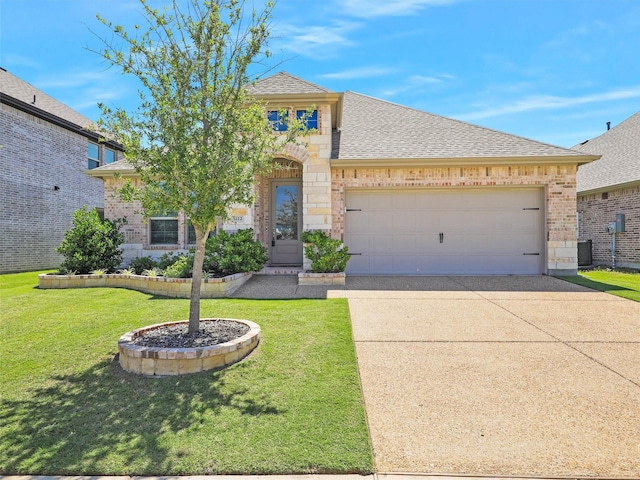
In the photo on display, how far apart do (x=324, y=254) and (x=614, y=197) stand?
37.2 ft

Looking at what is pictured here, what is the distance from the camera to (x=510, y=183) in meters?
10.2

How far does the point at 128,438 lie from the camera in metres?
2.76

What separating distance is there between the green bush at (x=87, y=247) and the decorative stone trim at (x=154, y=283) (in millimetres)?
577

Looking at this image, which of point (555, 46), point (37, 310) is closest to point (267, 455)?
point (37, 310)

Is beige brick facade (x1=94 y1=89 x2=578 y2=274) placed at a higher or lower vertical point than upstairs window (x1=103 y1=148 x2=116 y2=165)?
lower

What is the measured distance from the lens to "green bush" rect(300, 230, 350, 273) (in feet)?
30.0

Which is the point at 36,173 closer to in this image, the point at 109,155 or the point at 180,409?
the point at 109,155

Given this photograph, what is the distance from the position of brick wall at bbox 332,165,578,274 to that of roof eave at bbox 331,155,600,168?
167 millimetres

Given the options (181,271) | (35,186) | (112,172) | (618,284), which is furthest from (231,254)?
(35,186)

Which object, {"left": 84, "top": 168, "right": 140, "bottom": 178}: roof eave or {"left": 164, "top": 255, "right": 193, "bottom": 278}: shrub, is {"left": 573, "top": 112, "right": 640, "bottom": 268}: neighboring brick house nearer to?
{"left": 164, "top": 255, "right": 193, "bottom": 278}: shrub

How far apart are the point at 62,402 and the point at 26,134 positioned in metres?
15.2

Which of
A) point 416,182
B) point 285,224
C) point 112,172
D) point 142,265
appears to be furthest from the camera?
point 285,224

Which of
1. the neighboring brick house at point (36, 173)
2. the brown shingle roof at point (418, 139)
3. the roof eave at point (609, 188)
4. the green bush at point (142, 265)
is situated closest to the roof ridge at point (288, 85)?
the brown shingle roof at point (418, 139)

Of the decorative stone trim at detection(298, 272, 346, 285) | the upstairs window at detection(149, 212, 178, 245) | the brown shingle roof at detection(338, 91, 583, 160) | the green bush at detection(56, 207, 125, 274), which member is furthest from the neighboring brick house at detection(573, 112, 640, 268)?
the green bush at detection(56, 207, 125, 274)
